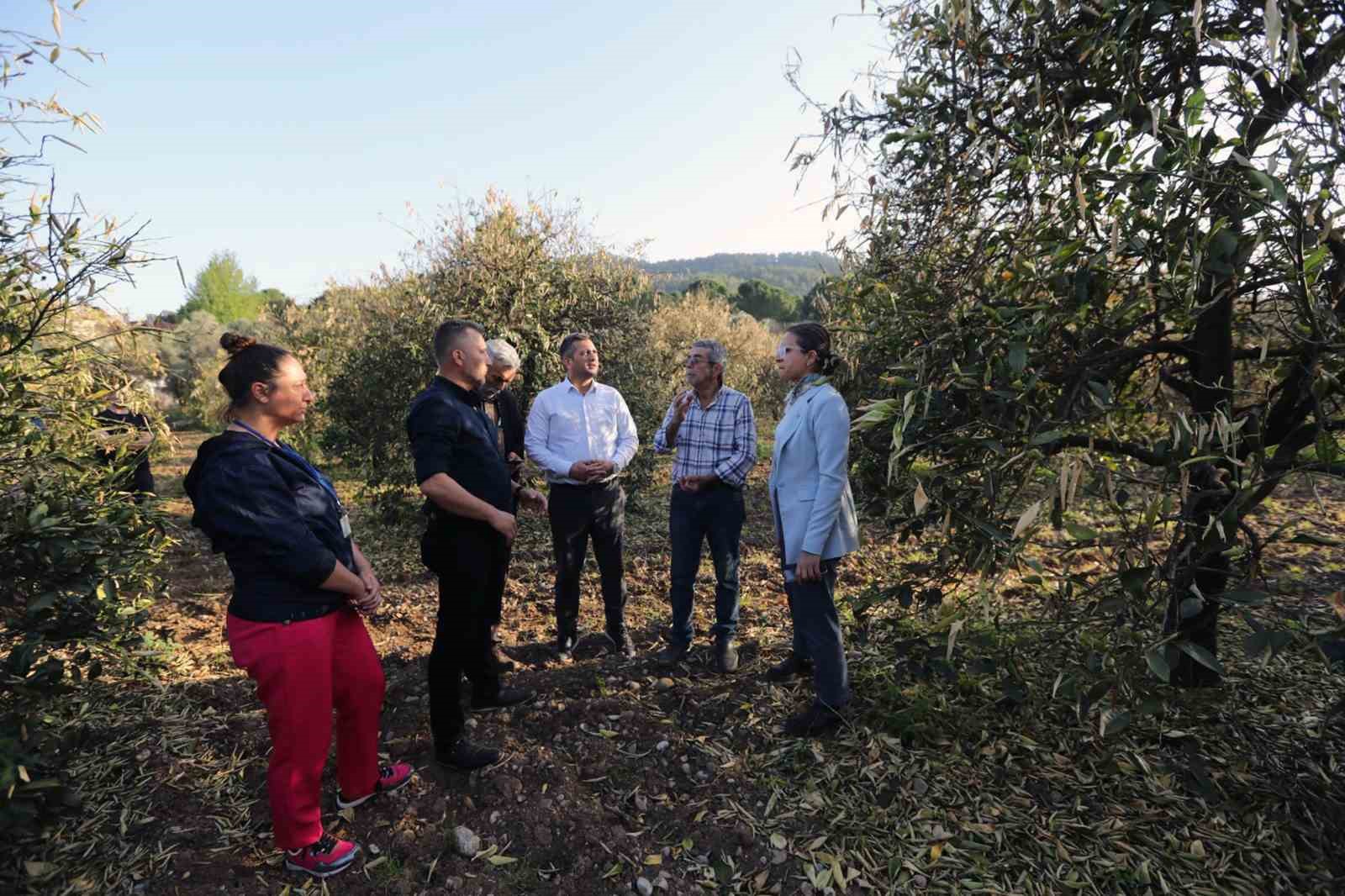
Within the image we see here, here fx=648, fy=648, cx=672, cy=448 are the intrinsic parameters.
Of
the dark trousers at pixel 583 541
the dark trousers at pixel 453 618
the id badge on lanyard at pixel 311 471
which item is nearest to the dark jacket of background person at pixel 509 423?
the dark trousers at pixel 583 541

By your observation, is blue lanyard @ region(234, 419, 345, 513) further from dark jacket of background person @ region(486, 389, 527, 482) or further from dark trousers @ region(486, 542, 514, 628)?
dark jacket of background person @ region(486, 389, 527, 482)

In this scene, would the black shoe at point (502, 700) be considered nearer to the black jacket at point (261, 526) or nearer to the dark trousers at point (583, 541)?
the dark trousers at point (583, 541)

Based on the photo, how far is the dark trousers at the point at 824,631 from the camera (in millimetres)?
3578

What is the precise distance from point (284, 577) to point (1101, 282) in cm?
337

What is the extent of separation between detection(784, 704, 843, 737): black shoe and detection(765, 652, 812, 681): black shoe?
1.85ft

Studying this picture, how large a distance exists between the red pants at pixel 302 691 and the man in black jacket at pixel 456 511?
0.41 m

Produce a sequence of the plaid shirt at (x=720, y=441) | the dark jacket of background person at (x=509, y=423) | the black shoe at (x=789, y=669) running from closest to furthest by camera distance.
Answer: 1. the black shoe at (x=789, y=669)
2. the plaid shirt at (x=720, y=441)
3. the dark jacket of background person at (x=509, y=423)

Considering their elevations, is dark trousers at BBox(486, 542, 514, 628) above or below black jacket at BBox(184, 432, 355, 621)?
below

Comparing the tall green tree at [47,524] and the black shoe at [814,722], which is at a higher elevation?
the tall green tree at [47,524]

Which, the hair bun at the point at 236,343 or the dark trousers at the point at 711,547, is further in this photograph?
the dark trousers at the point at 711,547

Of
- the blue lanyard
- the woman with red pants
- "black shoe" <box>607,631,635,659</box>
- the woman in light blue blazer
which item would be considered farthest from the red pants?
the woman in light blue blazer

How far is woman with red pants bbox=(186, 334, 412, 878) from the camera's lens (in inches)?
97.2

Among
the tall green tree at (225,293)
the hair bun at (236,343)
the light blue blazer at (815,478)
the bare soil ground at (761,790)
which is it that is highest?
the tall green tree at (225,293)

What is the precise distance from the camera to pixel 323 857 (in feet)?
8.93
